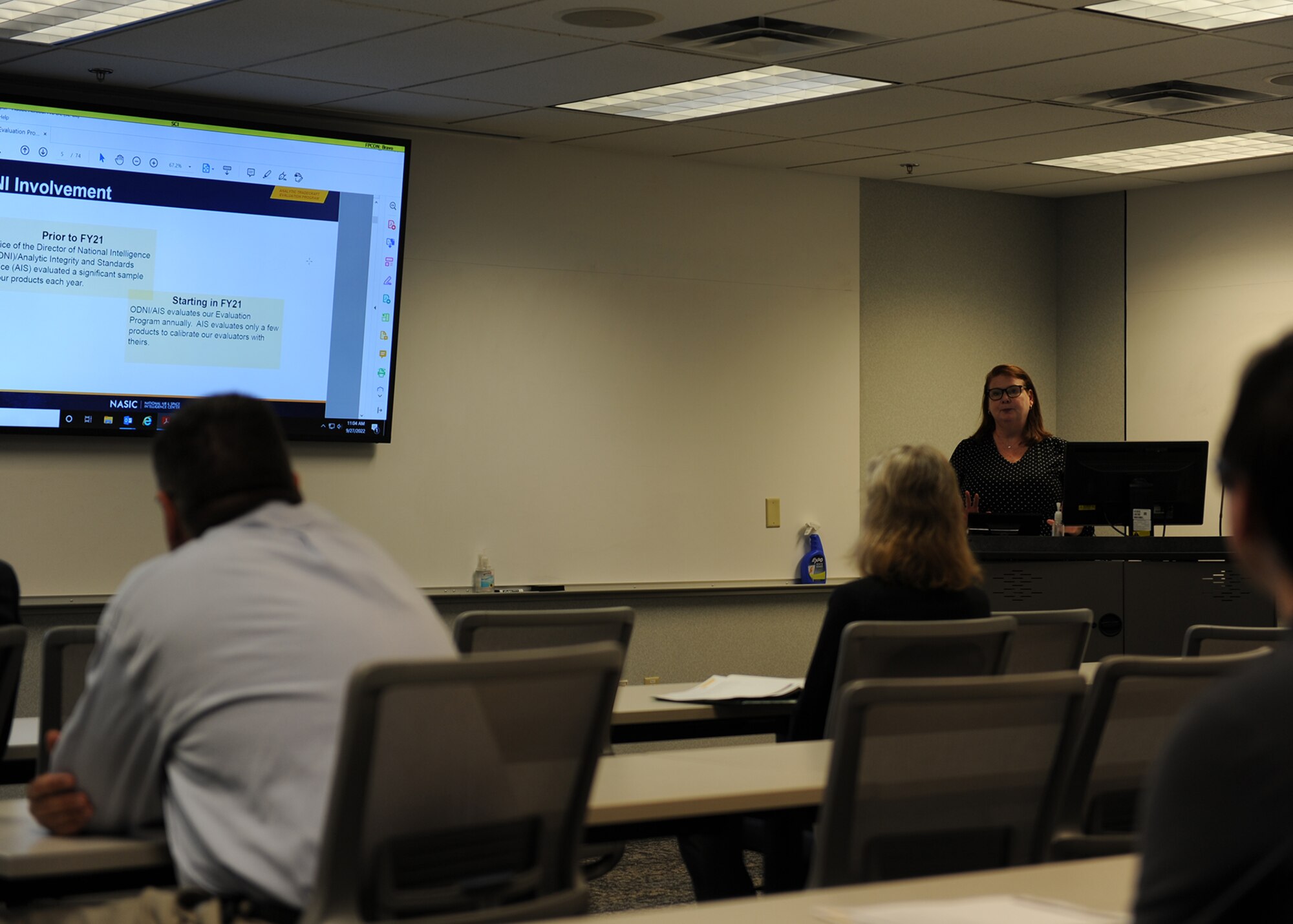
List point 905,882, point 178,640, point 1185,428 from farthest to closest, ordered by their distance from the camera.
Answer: point 1185,428, point 178,640, point 905,882

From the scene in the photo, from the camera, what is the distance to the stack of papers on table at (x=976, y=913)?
149 centimetres

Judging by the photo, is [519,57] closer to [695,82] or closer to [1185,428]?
[695,82]

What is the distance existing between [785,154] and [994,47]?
6.48ft

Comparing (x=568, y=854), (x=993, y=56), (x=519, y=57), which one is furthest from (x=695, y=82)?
(x=568, y=854)

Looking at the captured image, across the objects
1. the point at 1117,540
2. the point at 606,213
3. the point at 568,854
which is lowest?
the point at 568,854

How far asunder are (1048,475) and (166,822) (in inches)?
206

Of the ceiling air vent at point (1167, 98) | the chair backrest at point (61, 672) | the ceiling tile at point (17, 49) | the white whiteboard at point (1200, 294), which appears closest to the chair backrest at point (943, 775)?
the chair backrest at point (61, 672)

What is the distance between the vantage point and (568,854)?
7.05ft

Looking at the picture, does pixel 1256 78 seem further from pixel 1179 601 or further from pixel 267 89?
pixel 267 89

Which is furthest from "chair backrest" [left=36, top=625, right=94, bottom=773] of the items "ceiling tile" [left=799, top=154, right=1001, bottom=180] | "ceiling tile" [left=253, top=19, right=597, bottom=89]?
"ceiling tile" [left=799, top=154, right=1001, bottom=180]

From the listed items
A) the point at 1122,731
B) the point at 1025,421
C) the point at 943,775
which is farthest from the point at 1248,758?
the point at 1025,421

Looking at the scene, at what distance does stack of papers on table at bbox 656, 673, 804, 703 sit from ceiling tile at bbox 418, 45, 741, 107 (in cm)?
239

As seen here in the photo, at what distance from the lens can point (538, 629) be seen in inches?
119

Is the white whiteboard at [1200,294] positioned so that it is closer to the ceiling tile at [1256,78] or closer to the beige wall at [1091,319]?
the beige wall at [1091,319]
